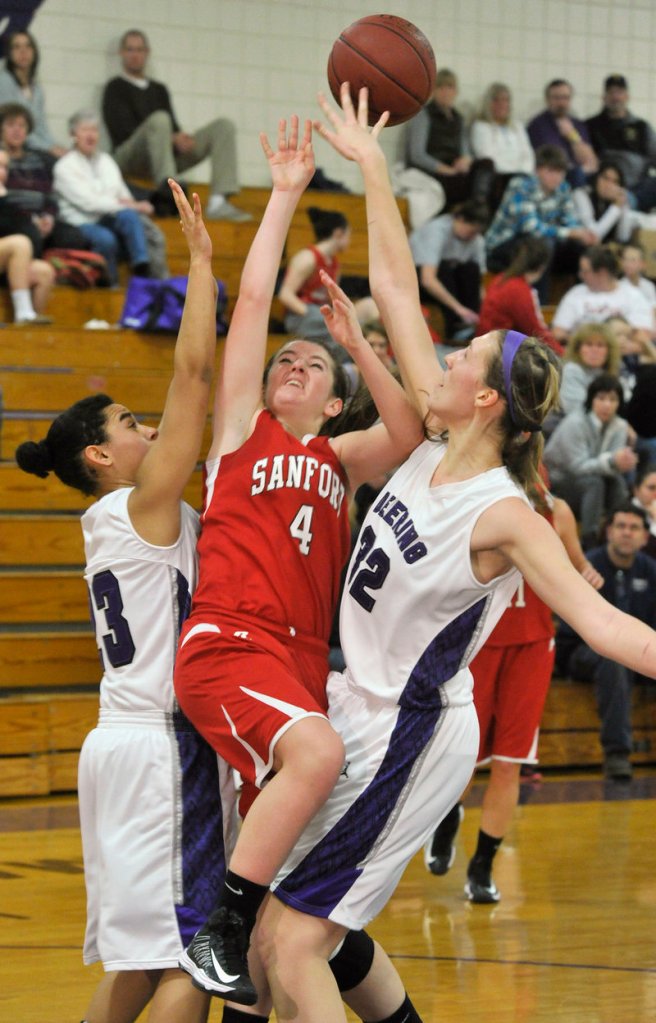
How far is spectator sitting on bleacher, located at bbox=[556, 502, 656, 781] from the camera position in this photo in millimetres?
7426

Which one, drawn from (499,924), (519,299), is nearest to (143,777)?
(499,924)

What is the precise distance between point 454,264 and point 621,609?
11.3 feet

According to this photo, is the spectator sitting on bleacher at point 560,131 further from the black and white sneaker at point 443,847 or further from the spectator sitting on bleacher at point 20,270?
the black and white sneaker at point 443,847

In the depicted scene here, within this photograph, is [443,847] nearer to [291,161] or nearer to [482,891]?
[482,891]

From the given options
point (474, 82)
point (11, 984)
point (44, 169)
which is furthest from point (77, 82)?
point (11, 984)

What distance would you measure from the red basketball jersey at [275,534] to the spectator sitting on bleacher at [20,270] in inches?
219

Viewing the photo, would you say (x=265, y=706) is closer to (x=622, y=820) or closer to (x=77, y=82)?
(x=622, y=820)

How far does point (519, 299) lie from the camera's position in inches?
337

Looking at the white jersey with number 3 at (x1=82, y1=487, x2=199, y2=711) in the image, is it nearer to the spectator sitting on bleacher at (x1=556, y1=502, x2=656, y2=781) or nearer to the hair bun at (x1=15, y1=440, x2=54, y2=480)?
the hair bun at (x1=15, y1=440, x2=54, y2=480)

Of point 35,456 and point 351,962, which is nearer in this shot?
point 351,962

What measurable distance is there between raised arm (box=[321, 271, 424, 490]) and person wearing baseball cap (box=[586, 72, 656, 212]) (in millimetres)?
9515

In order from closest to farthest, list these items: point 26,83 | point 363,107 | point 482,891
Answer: point 363,107 → point 482,891 → point 26,83

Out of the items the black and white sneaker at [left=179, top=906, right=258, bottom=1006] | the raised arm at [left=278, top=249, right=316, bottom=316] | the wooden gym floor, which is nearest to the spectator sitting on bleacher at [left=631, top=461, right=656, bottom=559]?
the wooden gym floor

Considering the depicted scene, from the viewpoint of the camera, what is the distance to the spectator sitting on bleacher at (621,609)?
743 centimetres
